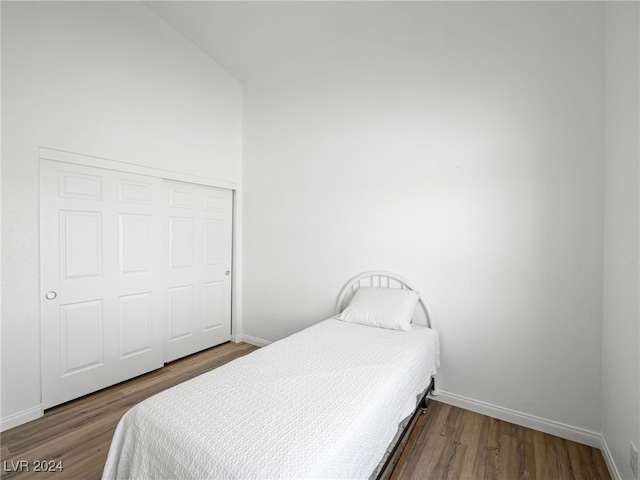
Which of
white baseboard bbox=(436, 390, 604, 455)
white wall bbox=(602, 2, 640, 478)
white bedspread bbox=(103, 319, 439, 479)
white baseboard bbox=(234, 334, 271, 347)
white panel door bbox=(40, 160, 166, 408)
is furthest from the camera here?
white baseboard bbox=(234, 334, 271, 347)

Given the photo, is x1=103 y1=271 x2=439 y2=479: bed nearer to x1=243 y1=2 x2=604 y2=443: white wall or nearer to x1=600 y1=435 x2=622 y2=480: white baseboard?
x1=243 y1=2 x2=604 y2=443: white wall

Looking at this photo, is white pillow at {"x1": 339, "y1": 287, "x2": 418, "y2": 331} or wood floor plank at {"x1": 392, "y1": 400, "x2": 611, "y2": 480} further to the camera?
white pillow at {"x1": 339, "y1": 287, "x2": 418, "y2": 331}

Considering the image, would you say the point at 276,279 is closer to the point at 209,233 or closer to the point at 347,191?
the point at 209,233

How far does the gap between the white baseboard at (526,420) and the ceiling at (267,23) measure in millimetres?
3106

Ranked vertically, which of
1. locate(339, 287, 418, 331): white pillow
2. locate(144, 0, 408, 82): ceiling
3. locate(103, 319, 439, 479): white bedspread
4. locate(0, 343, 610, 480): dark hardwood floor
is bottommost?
locate(0, 343, 610, 480): dark hardwood floor

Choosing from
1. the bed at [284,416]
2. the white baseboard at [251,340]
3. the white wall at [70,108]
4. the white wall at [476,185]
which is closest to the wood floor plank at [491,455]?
the white wall at [476,185]

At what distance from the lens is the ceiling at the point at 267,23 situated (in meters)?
2.57

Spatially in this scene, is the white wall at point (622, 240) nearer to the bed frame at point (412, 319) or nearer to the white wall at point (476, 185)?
the white wall at point (476, 185)

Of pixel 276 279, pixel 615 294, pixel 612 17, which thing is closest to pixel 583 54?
pixel 612 17

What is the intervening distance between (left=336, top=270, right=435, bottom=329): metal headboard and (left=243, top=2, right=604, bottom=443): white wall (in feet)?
0.24

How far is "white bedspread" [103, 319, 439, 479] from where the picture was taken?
3.49 feet

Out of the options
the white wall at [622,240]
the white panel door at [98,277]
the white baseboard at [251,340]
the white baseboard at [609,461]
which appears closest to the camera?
the white wall at [622,240]

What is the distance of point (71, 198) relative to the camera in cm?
232

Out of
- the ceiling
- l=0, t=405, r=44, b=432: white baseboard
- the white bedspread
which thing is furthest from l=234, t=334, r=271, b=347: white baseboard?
the ceiling
